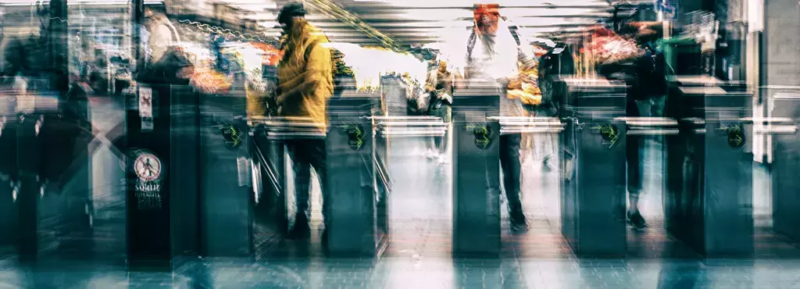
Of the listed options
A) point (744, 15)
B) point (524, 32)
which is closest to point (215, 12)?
point (524, 32)

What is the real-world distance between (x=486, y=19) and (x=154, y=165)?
2855 millimetres

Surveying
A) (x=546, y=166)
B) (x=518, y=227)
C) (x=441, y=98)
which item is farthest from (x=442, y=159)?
(x=441, y=98)

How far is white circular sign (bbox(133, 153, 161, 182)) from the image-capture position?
508cm

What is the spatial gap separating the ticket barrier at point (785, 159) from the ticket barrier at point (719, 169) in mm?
676

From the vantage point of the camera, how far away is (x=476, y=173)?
17.2 ft

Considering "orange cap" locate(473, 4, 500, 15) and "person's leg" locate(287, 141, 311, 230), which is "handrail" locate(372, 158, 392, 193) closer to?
"person's leg" locate(287, 141, 311, 230)

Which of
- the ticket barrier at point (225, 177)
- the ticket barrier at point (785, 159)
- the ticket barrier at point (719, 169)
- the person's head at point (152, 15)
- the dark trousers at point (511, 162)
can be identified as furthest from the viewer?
the dark trousers at point (511, 162)

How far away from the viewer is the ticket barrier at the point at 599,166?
5227 millimetres

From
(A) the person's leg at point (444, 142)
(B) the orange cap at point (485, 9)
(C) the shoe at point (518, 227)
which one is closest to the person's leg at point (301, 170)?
(B) the orange cap at point (485, 9)

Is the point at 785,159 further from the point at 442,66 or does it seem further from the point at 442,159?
the point at 442,159

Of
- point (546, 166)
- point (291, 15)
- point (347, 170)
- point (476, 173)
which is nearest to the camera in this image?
point (476, 173)

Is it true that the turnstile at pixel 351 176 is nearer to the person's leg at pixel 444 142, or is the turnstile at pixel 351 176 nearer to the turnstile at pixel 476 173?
the turnstile at pixel 476 173

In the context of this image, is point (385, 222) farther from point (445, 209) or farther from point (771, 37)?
point (771, 37)

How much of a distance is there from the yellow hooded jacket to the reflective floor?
3.87ft
